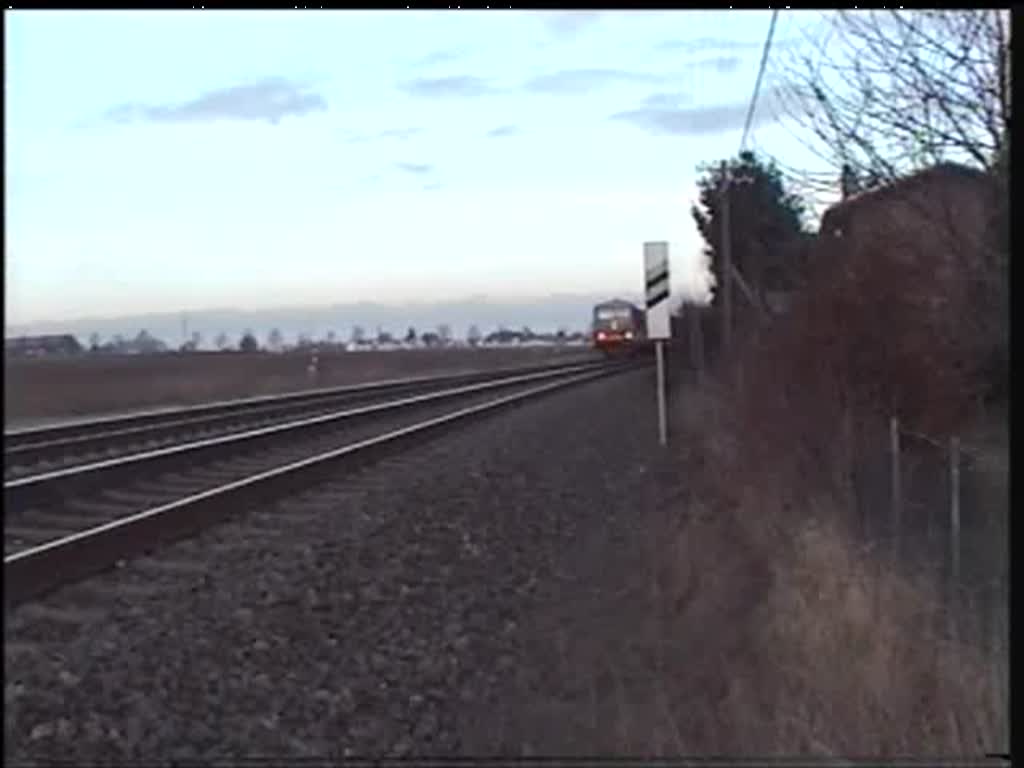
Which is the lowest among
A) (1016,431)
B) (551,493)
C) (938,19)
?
(551,493)

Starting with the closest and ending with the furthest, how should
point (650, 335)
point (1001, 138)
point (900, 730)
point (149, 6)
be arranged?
point (149, 6) → point (900, 730) → point (1001, 138) → point (650, 335)

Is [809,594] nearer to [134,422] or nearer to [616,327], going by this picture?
[134,422]

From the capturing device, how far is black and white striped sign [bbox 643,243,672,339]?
27.5 m

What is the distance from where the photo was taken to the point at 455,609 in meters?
11.0

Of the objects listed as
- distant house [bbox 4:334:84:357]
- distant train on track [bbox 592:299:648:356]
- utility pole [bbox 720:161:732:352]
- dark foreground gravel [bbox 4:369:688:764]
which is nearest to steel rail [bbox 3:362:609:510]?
dark foreground gravel [bbox 4:369:688:764]

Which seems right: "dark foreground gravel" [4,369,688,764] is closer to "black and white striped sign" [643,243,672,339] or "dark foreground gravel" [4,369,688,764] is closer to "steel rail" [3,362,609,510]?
"steel rail" [3,362,609,510]

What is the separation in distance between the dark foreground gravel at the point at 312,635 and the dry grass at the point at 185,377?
197cm

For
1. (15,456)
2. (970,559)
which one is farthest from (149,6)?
(15,456)

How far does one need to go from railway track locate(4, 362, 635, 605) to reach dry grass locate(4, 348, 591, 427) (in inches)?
35.8

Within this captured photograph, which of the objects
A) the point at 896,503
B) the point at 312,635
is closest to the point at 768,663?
the point at 312,635

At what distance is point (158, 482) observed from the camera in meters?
18.8

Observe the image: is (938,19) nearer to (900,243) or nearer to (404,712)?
(900,243)

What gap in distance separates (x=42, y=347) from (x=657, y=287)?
74.2ft

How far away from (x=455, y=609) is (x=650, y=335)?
61.0ft
